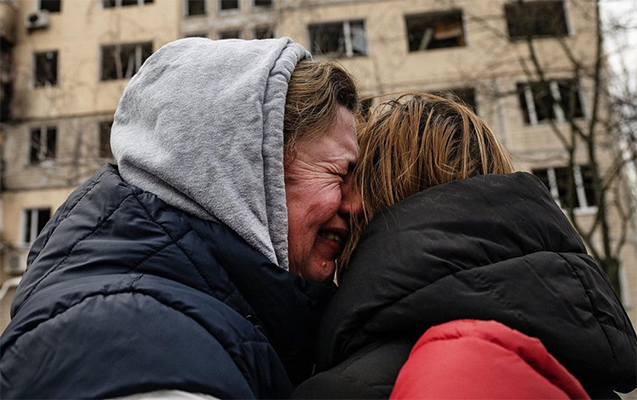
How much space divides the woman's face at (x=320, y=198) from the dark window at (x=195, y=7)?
16.9 meters

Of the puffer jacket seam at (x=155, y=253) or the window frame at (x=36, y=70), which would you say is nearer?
the puffer jacket seam at (x=155, y=253)

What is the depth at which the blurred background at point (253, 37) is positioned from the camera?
14805mm

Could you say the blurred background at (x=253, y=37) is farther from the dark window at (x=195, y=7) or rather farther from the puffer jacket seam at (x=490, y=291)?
the puffer jacket seam at (x=490, y=291)

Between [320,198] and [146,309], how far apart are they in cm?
79

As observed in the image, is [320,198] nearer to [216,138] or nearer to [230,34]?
[216,138]

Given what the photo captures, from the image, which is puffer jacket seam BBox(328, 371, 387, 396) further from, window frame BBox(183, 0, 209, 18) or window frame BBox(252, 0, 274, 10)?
window frame BBox(183, 0, 209, 18)

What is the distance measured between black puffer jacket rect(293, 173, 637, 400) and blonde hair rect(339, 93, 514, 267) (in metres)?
0.15

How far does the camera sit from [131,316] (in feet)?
3.51

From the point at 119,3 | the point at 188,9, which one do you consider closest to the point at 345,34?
the point at 188,9

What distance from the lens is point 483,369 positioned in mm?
930

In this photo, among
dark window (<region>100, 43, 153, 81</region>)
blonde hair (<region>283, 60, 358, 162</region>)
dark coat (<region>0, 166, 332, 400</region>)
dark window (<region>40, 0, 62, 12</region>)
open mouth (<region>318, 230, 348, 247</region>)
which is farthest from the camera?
dark window (<region>40, 0, 62, 12</region>)

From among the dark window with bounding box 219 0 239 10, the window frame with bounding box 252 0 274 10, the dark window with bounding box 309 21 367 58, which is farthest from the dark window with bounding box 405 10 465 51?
the dark window with bounding box 219 0 239 10

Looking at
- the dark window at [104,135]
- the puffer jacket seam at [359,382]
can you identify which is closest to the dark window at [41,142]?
the dark window at [104,135]

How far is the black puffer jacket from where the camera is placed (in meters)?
1.11
